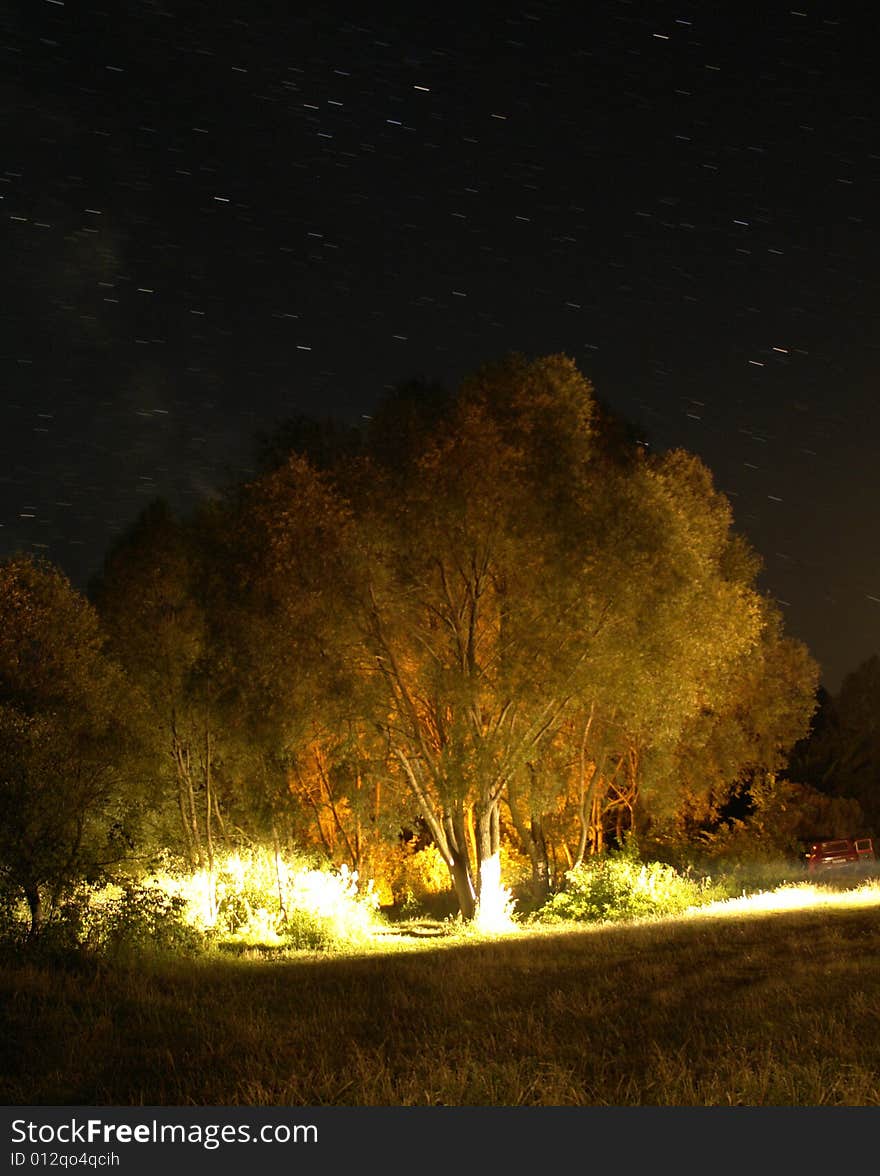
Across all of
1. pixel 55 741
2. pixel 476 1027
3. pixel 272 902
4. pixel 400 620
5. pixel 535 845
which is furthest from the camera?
pixel 535 845

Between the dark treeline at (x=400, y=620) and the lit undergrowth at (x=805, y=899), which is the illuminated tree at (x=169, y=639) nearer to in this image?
the dark treeline at (x=400, y=620)

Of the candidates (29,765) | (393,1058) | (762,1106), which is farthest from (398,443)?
(762,1106)

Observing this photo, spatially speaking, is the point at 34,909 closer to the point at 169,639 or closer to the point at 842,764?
the point at 169,639

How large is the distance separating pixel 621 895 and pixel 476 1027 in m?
12.0

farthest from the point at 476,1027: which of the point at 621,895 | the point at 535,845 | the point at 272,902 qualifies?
the point at 535,845

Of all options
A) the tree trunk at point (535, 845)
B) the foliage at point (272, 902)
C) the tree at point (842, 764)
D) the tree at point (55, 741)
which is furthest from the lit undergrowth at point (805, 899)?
the tree at point (842, 764)

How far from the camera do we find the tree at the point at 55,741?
13.2m

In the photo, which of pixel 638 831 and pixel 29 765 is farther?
pixel 638 831

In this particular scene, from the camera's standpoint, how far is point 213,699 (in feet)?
64.5

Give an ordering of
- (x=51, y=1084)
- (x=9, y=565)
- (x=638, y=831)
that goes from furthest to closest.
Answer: (x=638, y=831) < (x=9, y=565) < (x=51, y=1084)

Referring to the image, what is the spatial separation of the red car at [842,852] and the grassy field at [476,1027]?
54.7ft

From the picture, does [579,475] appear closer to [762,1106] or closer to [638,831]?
[762,1106]

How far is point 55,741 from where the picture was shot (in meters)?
14.5

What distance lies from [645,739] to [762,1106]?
1902 centimetres
